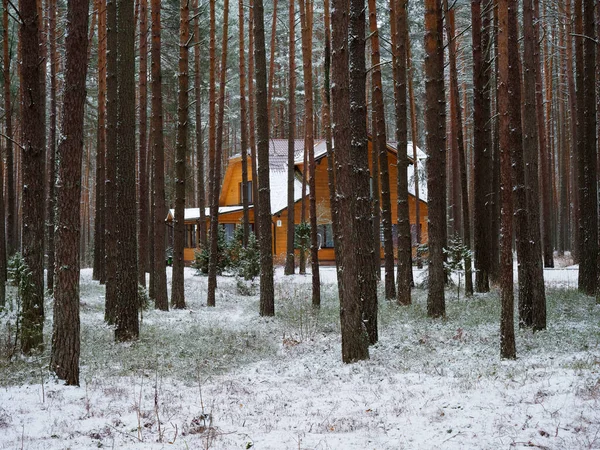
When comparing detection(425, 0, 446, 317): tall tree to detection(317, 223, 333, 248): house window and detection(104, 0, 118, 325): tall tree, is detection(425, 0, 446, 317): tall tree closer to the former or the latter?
detection(104, 0, 118, 325): tall tree

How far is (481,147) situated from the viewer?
14.6 metres

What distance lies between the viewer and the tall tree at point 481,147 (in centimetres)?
1378

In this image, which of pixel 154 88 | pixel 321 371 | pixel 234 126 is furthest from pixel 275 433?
pixel 234 126

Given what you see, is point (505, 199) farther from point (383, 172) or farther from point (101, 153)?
point (101, 153)

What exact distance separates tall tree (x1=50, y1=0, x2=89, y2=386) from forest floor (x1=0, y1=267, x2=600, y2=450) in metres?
0.59

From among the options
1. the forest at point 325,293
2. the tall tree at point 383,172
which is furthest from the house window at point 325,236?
the tall tree at point 383,172

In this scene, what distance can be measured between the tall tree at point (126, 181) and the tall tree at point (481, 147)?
27.2ft

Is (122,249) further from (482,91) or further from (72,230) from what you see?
(482,91)

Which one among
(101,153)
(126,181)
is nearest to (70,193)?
(126,181)

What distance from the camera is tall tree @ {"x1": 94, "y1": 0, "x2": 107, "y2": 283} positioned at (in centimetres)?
1697

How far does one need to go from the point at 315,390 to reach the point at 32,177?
5.43 metres

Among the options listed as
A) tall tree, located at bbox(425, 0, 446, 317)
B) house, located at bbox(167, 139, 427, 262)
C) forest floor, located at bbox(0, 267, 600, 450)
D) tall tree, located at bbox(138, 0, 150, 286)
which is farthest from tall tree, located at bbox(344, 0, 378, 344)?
house, located at bbox(167, 139, 427, 262)

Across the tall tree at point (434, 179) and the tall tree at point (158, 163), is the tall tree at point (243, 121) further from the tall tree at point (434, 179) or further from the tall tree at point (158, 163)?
the tall tree at point (434, 179)

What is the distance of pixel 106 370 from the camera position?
7.90m
